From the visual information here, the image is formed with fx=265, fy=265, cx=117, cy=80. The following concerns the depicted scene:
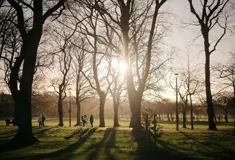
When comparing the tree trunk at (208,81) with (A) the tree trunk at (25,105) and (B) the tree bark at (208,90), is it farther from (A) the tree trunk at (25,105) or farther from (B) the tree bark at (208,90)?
(A) the tree trunk at (25,105)

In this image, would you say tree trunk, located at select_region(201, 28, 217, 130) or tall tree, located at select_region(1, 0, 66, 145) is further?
tree trunk, located at select_region(201, 28, 217, 130)

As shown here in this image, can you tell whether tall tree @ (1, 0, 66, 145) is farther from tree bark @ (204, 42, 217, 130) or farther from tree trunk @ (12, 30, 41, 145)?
tree bark @ (204, 42, 217, 130)

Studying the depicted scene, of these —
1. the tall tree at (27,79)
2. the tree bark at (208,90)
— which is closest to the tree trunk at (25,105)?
the tall tree at (27,79)

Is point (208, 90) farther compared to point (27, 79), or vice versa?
point (208, 90)

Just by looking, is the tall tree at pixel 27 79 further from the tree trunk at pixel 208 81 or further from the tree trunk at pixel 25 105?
the tree trunk at pixel 208 81

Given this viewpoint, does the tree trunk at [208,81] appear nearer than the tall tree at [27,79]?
No

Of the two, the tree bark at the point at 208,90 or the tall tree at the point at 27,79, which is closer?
the tall tree at the point at 27,79

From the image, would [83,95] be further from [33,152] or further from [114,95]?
[33,152]

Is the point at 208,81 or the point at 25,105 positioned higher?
the point at 208,81

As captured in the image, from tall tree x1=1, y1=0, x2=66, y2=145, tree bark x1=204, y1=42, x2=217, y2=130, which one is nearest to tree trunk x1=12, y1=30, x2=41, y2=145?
tall tree x1=1, y1=0, x2=66, y2=145

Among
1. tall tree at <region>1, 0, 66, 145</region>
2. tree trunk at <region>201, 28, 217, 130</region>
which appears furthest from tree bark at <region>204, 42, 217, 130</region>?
tall tree at <region>1, 0, 66, 145</region>

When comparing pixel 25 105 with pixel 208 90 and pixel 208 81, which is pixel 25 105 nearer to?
pixel 208 90

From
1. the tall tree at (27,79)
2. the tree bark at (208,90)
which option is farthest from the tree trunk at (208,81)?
the tall tree at (27,79)

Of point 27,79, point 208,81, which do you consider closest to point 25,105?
point 27,79
